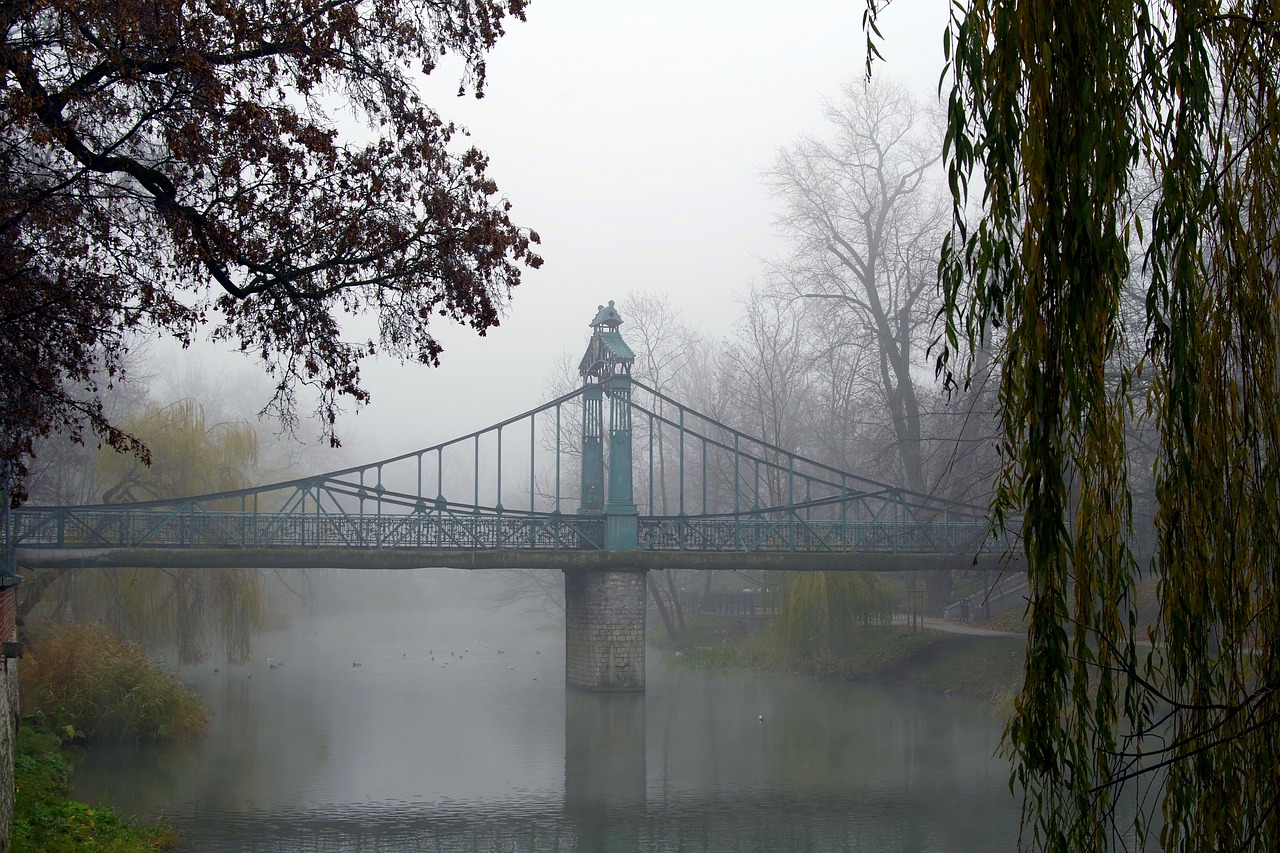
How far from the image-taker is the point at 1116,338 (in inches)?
184

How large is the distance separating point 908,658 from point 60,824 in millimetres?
20419

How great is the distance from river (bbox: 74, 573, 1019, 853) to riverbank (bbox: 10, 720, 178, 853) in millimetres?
579

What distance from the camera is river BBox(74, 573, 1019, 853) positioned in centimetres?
1397

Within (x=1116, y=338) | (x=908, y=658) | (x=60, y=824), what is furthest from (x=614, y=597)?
(x=1116, y=338)

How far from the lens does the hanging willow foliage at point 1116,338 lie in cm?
433

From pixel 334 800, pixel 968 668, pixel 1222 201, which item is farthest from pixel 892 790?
pixel 1222 201

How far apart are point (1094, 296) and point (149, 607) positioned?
75.3 feet

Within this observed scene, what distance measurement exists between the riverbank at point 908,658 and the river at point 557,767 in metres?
0.59

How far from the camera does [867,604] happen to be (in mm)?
29297

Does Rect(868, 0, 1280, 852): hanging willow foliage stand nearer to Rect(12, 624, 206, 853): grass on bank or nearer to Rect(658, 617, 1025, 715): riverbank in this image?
Rect(12, 624, 206, 853): grass on bank

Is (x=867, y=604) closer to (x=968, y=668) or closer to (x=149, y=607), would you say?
(x=968, y=668)

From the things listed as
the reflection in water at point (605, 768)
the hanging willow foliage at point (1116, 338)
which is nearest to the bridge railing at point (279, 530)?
the reflection in water at point (605, 768)

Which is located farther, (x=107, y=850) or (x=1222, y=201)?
(x=107, y=850)

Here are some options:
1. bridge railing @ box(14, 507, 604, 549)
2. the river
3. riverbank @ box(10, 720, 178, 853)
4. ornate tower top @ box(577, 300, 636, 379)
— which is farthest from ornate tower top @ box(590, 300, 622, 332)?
riverbank @ box(10, 720, 178, 853)
